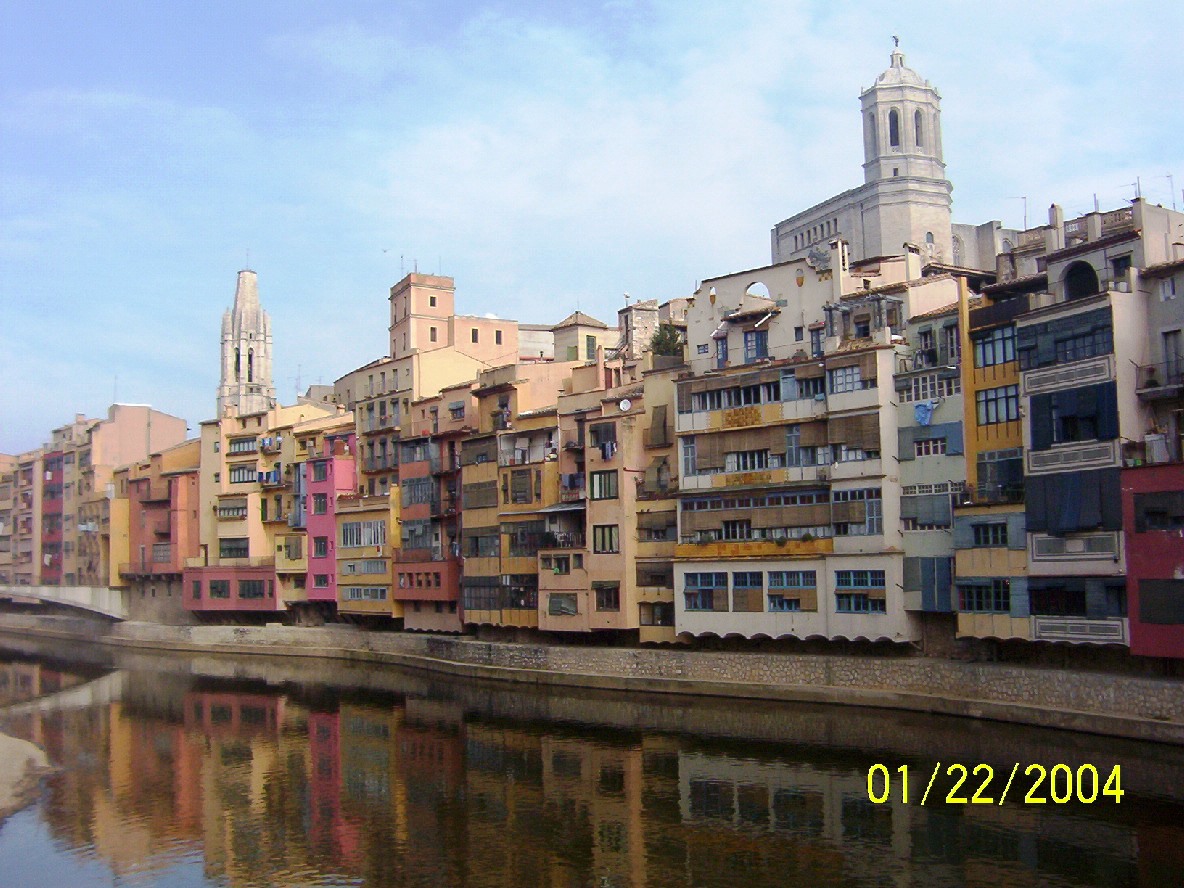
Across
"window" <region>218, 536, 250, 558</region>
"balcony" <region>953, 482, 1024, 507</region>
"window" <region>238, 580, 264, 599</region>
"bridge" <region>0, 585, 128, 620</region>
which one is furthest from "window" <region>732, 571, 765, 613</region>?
"bridge" <region>0, 585, 128, 620</region>

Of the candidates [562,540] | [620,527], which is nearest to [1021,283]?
[620,527]

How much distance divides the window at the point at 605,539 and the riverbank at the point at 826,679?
13.6 feet

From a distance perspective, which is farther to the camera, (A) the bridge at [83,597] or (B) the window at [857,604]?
(A) the bridge at [83,597]

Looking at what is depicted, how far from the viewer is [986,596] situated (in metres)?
37.8

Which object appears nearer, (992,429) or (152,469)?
(992,429)

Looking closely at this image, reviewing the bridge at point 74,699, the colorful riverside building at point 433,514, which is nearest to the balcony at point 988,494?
the colorful riverside building at point 433,514

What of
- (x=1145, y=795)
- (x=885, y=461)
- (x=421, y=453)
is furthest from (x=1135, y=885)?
(x=421, y=453)

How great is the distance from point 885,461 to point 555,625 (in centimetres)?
1683

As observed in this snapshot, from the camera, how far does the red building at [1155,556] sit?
105 ft

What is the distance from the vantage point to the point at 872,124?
9731 centimetres

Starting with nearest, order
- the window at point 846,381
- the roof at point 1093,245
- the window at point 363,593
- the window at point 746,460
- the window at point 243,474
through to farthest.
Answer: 1. the roof at point 1093,245
2. the window at point 846,381
3. the window at point 746,460
4. the window at point 363,593
5. the window at point 243,474

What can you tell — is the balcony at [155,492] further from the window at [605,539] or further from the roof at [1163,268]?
the roof at [1163,268]

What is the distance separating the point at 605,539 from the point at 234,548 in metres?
36.9

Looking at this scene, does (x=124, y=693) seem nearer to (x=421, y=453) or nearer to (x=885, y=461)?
(x=421, y=453)
